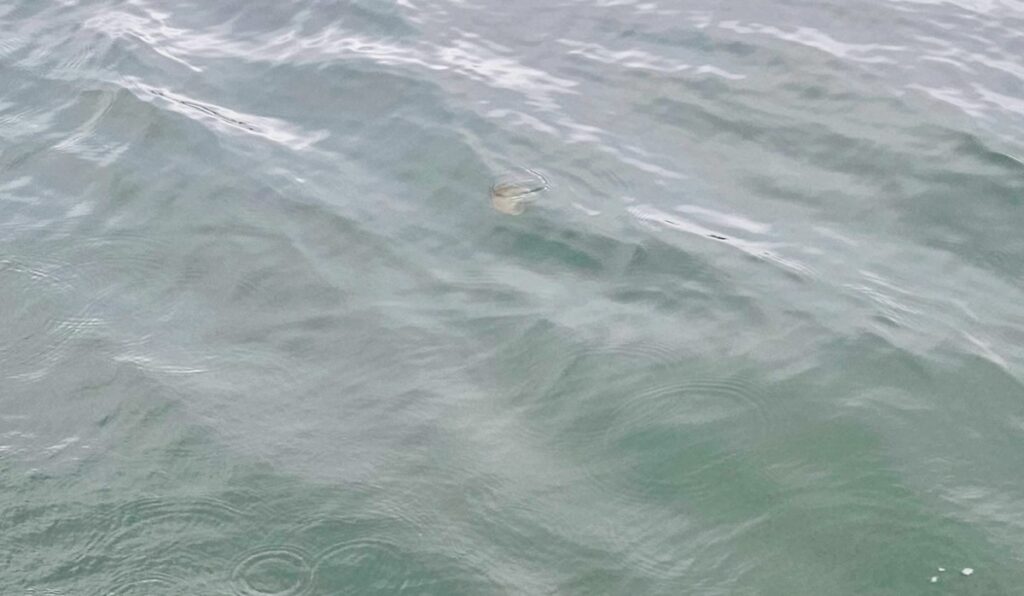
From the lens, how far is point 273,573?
478 centimetres

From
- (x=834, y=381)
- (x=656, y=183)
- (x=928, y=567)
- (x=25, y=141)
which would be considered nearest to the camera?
(x=928, y=567)

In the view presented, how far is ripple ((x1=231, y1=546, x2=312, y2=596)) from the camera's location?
470cm

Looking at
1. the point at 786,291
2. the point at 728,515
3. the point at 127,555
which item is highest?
Result: the point at 786,291

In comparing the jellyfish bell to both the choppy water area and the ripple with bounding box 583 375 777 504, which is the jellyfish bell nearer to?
the choppy water area

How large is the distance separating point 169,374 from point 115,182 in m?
2.27

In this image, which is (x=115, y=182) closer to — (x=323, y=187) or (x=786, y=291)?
(x=323, y=187)

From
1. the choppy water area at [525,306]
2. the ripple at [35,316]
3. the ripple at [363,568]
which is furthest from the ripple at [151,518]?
the ripple at [35,316]

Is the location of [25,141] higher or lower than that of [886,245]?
lower

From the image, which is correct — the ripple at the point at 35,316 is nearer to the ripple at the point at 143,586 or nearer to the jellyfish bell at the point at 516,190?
the ripple at the point at 143,586

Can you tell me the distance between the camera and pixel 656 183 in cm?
720

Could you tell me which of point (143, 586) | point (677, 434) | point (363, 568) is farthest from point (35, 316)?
point (677, 434)

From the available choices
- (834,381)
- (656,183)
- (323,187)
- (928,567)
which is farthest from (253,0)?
(928,567)

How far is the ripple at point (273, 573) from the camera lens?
4699 mm

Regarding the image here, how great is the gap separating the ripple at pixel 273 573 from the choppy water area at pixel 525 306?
0.01m
